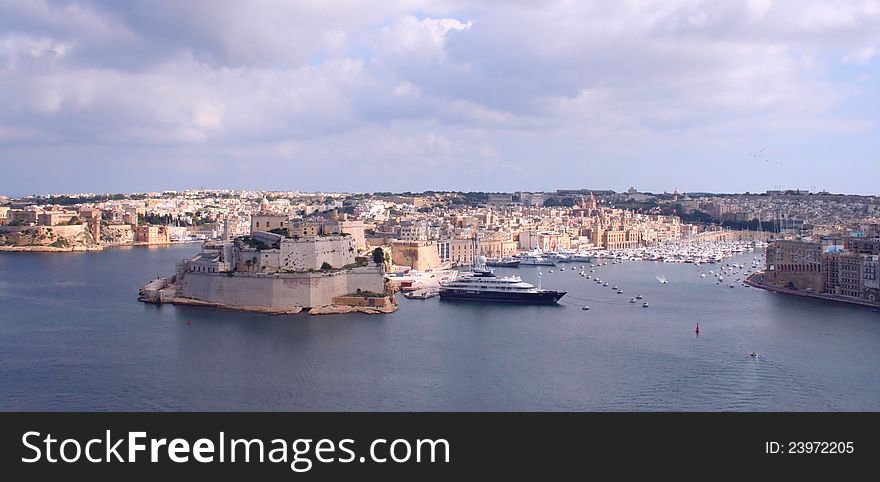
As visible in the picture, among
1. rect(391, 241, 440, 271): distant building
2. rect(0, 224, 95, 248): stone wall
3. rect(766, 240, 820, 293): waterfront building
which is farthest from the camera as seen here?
rect(0, 224, 95, 248): stone wall

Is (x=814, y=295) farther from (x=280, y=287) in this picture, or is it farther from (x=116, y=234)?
(x=116, y=234)

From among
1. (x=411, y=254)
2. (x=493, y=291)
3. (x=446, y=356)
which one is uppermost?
(x=411, y=254)

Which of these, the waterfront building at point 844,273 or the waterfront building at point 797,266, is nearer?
the waterfront building at point 844,273

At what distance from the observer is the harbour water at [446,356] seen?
A: 24.1 feet

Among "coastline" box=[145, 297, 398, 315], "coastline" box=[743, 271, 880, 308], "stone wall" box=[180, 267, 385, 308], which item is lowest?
"coastline" box=[145, 297, 398, 315]

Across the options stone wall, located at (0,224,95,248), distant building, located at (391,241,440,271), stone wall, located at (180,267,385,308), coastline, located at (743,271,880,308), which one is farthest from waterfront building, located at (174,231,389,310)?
stone wall, located at (0,224,95,248)

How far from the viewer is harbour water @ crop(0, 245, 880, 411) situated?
7.36 m

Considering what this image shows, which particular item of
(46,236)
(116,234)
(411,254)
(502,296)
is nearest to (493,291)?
(502,296)

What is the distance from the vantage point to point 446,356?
920cm

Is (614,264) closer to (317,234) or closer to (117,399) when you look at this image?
(317,234)

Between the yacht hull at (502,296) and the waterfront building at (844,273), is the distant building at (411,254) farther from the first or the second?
the waterfront building at (844,273)

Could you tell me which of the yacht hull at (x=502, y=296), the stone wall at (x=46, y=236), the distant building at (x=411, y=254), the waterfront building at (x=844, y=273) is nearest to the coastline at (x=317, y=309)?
the yacht hull at (x=502, y=296)

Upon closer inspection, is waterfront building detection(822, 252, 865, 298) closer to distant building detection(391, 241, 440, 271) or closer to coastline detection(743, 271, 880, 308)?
coastline detection(743, 271, 880, 308)
